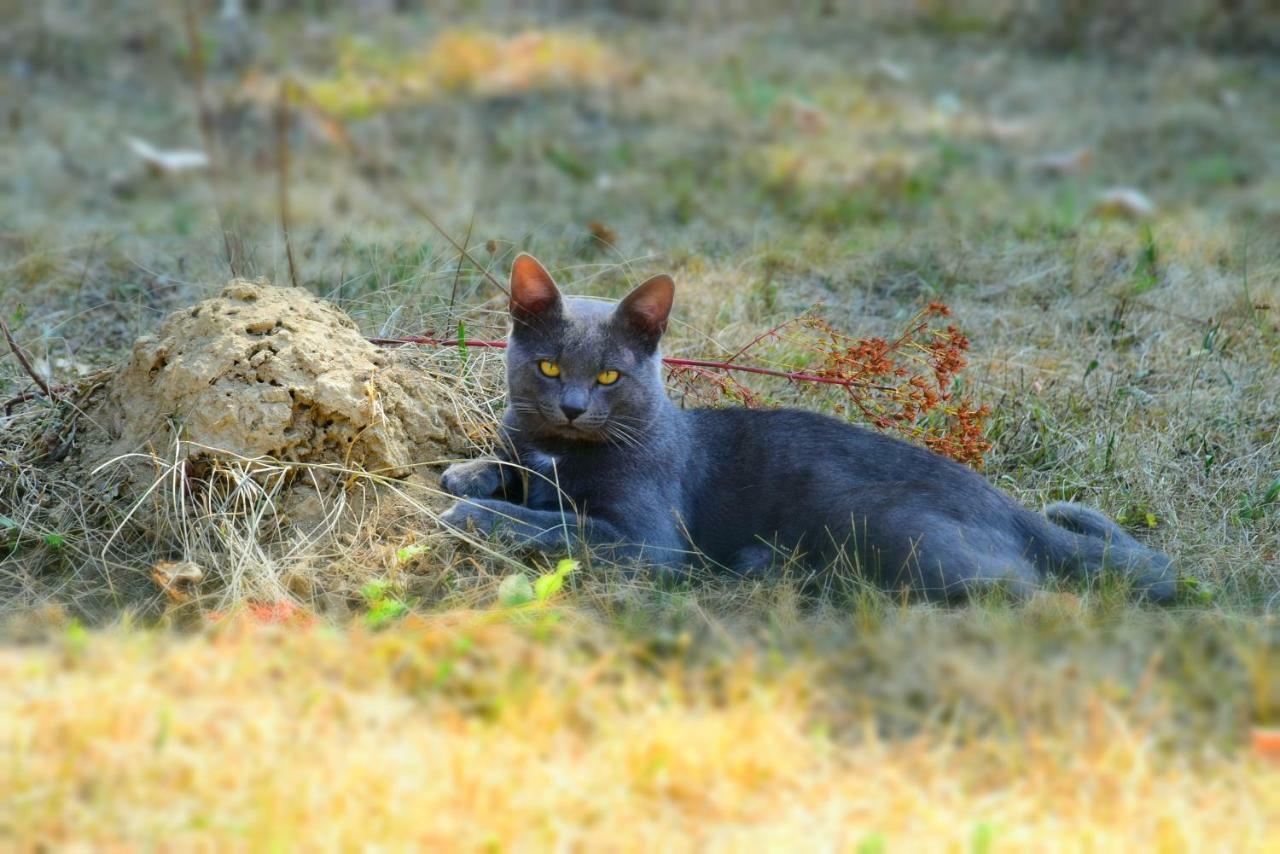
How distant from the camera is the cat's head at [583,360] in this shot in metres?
3.87

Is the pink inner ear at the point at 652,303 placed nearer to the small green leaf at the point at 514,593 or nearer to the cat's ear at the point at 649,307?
the cat's ear at the point at 649,307

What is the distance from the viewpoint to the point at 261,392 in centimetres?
359

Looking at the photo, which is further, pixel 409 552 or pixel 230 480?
pixel 230 480

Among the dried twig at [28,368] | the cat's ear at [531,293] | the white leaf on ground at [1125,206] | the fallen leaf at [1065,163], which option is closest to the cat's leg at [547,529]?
the cat's ear at [531,293]

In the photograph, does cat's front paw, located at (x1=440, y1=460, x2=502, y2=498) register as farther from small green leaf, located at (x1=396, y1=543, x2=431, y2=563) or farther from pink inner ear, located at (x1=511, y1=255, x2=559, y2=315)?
pink inner ear, located at (x1=511, y1=255, x2=559, y2=315)

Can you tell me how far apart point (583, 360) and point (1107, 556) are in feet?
5.32

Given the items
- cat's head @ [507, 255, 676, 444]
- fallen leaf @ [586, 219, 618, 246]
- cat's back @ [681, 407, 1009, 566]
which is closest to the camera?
cat's back @ [681, 407, 1009, 566]

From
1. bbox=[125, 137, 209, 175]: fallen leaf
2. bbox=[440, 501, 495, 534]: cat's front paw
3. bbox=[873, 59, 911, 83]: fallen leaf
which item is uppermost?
bbox=[873, 59, 911, 83]: fallen leaf

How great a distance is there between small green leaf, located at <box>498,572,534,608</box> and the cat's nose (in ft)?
2.33

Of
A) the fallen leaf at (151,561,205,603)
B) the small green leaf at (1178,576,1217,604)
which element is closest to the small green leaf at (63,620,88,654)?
the fallen leaf at (151,561,205,603)

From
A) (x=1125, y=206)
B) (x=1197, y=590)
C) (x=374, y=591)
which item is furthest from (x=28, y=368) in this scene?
(x=1125, y=206)

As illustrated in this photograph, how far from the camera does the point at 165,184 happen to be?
828 centimetres

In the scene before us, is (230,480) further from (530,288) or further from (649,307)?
(649,307)

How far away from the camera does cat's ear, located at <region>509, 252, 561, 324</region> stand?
12.8 ft
